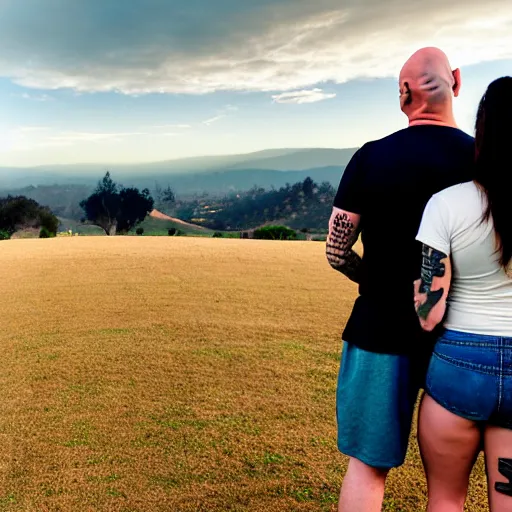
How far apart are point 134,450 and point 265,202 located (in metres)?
103

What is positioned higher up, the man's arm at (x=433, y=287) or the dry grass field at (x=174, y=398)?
the man's arm at (x=433, y=287)

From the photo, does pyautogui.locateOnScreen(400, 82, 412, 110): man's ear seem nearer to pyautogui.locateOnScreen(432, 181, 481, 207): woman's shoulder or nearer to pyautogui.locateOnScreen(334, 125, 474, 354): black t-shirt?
pyautogui.locateOnScreen(334, 125, 474, 354): black t-shirt

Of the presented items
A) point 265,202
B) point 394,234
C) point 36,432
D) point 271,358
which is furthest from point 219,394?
point 265,202

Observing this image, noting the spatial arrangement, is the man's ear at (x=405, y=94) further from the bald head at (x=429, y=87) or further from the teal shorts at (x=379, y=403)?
the teal shorts at (x=379, y=403)

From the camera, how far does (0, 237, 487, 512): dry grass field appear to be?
3.25m

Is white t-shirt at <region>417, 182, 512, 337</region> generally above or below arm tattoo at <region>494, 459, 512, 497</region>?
above

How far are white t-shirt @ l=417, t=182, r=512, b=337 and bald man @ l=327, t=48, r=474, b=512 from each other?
25cm

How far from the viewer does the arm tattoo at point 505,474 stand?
170cm

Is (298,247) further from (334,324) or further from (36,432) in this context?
(36,432)

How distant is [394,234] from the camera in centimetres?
200

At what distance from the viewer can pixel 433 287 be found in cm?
177

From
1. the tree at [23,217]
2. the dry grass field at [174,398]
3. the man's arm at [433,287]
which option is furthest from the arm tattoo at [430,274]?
the tree at [23,217]

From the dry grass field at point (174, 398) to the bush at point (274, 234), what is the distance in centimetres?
1767

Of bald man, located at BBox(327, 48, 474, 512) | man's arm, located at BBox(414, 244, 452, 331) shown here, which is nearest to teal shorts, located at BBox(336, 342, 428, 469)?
bald man, located at BBox(327, 48, 474, 512)
